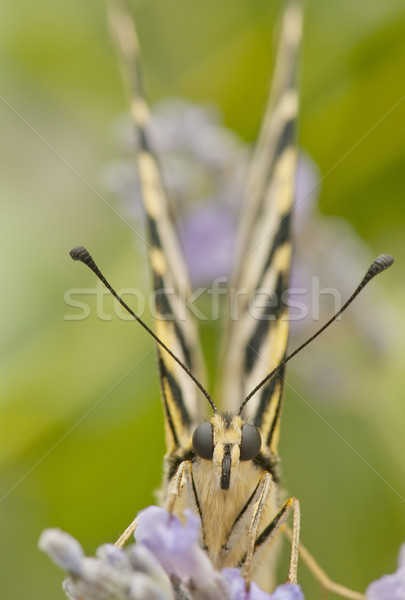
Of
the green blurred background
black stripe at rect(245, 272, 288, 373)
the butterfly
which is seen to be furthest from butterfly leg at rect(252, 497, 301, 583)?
the green blurred background

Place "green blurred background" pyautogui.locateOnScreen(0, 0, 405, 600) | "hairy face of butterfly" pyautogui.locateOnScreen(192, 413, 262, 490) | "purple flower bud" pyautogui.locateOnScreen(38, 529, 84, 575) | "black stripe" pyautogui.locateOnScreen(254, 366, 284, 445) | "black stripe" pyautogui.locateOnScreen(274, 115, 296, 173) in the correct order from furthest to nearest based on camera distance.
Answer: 1. "green blurred background" pyautogui.locateOnScreen(0, 0, 405, 600)
2. "black stripe" pyautogui.locateOnScreen(274, 115, 296, 173)
3. "black stripe" pyautogui.locateOnScreen(254, 366, 284, 445)
4. "hairy face of butterfly" pyautogui.locateOnScreen(192, 413, 262, 490)
5. "purple flower bud" pyautogui.locateOnScreen(38, 529, 84, 575)

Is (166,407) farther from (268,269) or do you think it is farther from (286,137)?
(286,137)

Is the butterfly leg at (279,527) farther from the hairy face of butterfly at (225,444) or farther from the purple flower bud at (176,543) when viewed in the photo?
the purple flower bud at (176,543)

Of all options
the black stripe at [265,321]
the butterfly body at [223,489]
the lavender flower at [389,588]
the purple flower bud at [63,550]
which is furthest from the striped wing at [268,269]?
the purple flower bud at [63,550]

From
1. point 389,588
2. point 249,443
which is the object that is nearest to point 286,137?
point 249,443

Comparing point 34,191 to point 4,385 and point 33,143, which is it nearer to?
point 33,143

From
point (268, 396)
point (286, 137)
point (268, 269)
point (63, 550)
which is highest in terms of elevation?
point (286, 137)

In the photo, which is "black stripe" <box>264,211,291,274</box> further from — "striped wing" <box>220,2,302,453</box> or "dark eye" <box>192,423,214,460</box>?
"dark eye" <box>192,423,214,460</box>
